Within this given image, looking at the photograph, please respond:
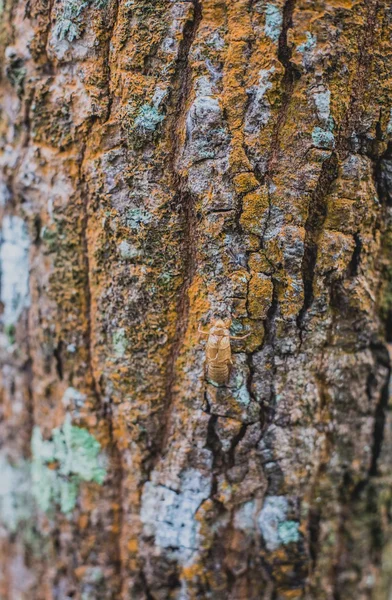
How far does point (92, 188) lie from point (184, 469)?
93 centimetres

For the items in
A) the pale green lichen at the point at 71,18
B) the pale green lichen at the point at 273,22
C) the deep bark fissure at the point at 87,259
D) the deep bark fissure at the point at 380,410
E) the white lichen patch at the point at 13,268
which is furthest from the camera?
the white lichen patch at the point at 13,268

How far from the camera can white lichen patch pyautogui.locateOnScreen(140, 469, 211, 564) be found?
4.73ft

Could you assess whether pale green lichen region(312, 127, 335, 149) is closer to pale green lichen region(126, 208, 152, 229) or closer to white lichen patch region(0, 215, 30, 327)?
pale green lichen region(126, 208, 152, 229)

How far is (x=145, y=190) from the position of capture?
133cm

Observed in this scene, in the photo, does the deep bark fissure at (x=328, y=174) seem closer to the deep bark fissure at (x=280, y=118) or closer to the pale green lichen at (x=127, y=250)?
the deep bark fissure at (x=280, y=118)

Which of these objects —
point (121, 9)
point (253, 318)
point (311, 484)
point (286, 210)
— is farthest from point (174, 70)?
point (311, 484)

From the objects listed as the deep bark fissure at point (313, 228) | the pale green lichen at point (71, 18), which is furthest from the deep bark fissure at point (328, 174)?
the pale green lichen at point (71, 18)

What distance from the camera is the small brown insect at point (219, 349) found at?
129 centimetres

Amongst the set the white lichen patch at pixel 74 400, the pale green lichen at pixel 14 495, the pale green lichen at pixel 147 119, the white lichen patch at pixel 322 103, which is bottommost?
the pale green lichen at pixel 14 495

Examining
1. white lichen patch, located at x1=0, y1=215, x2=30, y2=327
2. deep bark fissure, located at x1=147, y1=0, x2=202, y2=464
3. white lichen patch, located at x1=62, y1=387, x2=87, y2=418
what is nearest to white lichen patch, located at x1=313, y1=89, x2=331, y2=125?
deep bark fissure, located at x1=147, y1=0, x2=202, y2=464

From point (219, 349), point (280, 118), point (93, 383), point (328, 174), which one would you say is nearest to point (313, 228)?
point (328, 174)

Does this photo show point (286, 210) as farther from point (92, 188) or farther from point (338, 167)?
point (92, 188)

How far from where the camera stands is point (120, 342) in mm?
1442

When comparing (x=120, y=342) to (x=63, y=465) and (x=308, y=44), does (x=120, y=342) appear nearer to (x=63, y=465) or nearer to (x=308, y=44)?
(x=63, y=465)
